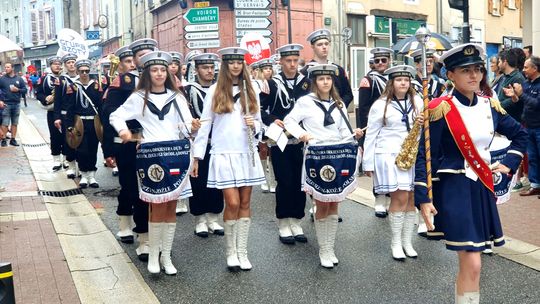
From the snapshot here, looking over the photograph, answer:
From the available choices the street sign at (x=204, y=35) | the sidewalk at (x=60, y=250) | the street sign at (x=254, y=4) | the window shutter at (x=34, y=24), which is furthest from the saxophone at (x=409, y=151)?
the window shutter at (x=34, y=24)

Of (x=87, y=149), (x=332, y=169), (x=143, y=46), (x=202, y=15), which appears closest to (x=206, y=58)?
(x=143, y=46)

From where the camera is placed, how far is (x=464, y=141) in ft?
14.0

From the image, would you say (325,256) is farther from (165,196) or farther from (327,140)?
(165,196)

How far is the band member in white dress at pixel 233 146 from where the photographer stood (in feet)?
20.6

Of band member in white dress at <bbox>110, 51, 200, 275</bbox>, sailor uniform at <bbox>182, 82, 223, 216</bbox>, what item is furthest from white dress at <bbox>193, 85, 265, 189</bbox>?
sailor uniform at <bbox>182, 82, 223, 216</bbox>

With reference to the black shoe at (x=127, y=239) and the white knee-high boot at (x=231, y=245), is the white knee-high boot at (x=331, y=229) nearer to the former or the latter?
the white knee-high boot at (x=231, y=245)

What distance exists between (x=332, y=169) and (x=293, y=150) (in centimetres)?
124

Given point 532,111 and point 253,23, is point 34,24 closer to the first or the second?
point 253,23

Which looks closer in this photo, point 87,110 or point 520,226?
point 520,226

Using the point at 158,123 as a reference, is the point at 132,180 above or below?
below

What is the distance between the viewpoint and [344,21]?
1208 inches

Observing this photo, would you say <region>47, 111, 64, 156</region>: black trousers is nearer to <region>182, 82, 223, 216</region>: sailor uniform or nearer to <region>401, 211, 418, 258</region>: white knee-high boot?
<region>182, 82, 223, 216</region>: sailor uniform

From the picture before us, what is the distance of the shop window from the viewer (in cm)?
3094

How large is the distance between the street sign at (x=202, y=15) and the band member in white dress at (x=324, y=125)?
11084 millimetres
